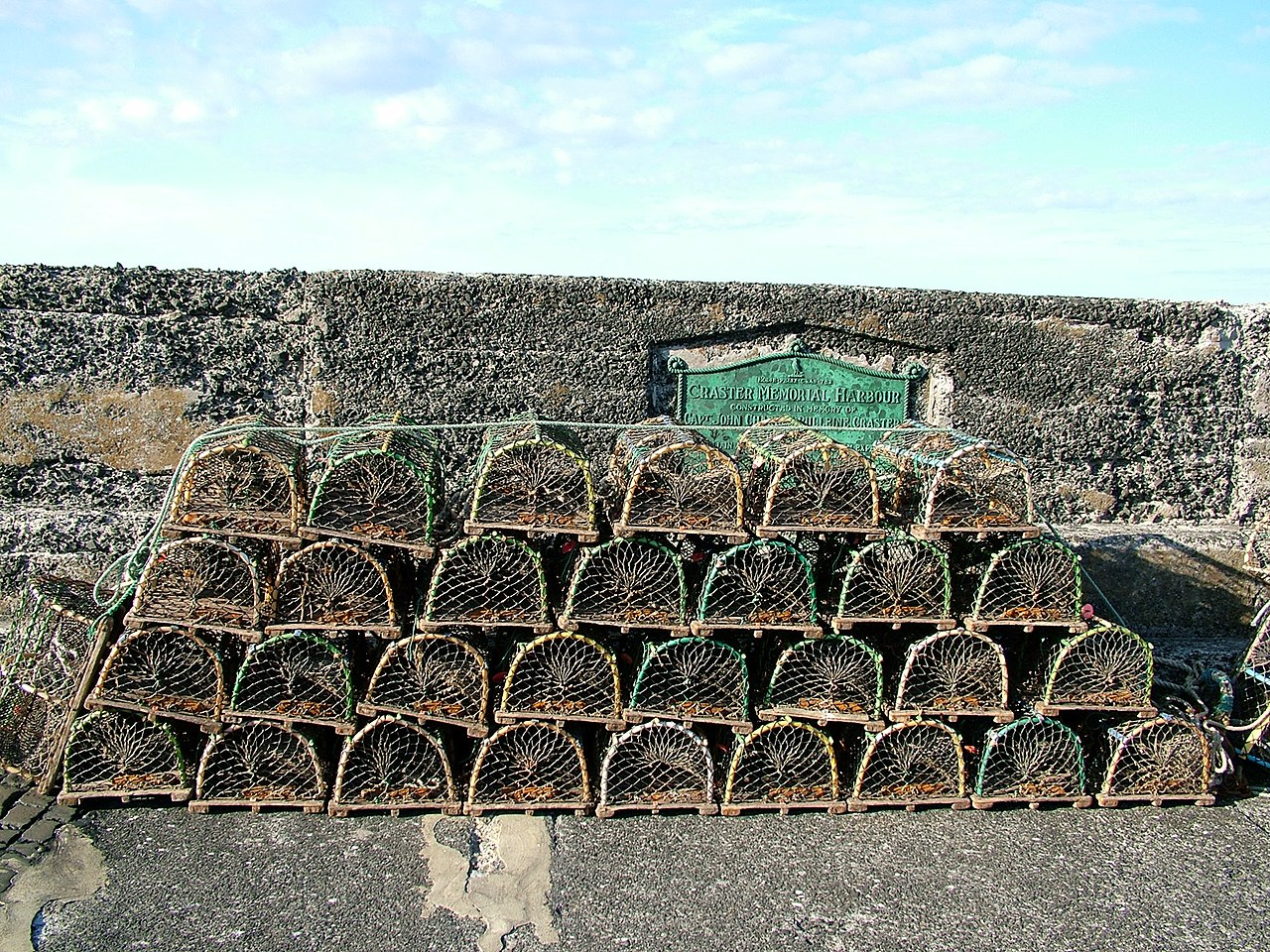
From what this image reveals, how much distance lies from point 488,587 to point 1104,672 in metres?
2.74

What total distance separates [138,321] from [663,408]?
120 inches

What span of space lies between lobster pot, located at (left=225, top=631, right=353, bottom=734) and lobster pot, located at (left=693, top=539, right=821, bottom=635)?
1.56m

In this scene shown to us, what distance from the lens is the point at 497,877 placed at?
378cm

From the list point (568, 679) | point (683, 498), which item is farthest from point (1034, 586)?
point (568, 679)

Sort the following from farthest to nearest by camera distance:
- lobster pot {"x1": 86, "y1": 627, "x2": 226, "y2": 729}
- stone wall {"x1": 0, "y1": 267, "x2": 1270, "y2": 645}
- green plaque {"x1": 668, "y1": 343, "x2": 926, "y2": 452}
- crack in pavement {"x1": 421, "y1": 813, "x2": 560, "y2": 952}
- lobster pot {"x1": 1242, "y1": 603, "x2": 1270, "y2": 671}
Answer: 1. green plaque {"x1": 668, "y1": 343, "x2": 926, "y2": 452}
2. stone wall {"x1": 0, "y1": 267, "x2": 1270, "y2": 645}
3. lobster pot {"x1": 1242, "y1": 603, "x2": 1270, "y2": 671}
4. lobster pot {"x1": 86, "y1": 627, "x2": 226, "y2": 729}
5. crack in pavement {"x1": 421, "y1": 813, "x2": 560, "y2": 952}

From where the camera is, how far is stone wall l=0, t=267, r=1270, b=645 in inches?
225

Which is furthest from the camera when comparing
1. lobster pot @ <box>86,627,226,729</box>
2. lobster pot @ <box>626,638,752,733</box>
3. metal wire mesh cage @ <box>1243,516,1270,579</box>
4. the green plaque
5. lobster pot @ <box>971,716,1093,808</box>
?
metal wire mesh cage @ <box>1243,516,1270,579</box>

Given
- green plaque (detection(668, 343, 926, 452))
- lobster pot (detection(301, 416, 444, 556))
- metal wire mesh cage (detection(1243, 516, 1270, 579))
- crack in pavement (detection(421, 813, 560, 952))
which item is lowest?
crack in pavement (detection(421, 813, 560, 952))

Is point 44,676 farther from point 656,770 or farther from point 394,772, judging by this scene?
point 656,770

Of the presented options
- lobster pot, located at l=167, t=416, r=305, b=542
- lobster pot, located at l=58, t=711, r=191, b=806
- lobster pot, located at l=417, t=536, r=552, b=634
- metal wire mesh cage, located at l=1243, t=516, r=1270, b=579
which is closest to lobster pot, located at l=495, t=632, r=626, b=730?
lobster pot, located at l=417, t=536, r=552, b=634

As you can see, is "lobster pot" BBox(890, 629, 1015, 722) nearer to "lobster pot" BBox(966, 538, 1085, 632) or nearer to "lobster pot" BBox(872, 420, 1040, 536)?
"lobster pot" BBox(966, 538, 1085, 632)

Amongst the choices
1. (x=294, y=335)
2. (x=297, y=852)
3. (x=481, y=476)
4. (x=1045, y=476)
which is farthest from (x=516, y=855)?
(x=1045, y=476)

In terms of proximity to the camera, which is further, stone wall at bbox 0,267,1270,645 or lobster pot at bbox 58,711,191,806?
stone wall at bbox 0,267,1270,645

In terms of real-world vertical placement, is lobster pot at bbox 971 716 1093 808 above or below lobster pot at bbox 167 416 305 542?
below
